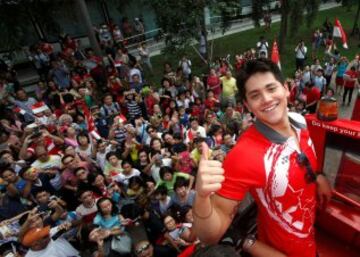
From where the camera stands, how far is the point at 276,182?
1.60 metres

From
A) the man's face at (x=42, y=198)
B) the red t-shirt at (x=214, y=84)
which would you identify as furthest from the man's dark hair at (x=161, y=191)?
the red t-shirt at (x=214, y=84)

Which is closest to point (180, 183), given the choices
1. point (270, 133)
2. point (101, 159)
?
point (101, 159)

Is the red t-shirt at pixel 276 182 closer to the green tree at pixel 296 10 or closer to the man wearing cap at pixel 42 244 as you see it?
the man wearing cap at pixel 42 244

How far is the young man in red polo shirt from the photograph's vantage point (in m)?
1.47

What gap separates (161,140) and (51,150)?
6.98 feet

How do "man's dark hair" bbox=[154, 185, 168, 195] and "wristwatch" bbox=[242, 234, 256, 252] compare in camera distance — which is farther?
"man's dark hair" bbox=[154, 185, 168, 195]

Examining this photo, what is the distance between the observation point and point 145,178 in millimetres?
5219

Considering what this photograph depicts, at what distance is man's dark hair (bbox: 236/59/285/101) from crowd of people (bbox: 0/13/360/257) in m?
0.18

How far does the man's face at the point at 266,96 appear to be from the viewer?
1.62 meters

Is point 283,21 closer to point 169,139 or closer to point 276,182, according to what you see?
point 169,139

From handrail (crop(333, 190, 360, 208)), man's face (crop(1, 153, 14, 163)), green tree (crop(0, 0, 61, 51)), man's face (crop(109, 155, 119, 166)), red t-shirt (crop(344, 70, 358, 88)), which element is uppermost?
green tree (crop(0, 0, 61, 51))

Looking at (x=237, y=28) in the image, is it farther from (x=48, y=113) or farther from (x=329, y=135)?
(x=329, y=135)

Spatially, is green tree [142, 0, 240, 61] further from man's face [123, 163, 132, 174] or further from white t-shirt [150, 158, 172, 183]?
man's face [123, 163, 132, 174]

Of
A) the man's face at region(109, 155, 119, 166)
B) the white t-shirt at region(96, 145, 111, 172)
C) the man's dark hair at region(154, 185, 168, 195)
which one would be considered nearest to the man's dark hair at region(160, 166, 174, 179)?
the man's dark hair at region(154, 185, 168, 195)
